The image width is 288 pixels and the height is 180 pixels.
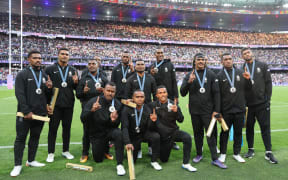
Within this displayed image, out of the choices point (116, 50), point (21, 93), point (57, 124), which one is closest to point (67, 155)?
point (57, 124)

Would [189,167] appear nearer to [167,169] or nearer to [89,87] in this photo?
[167,169]

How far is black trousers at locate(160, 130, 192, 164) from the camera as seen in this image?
166 inches

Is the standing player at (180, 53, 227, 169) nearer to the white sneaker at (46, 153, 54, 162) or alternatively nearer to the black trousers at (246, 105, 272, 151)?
the black trousers at (246, 105, 272, 151)

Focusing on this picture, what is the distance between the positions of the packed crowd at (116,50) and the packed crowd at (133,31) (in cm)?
174

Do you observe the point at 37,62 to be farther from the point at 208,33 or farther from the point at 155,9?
the point at 208,33

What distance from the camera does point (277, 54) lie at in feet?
183

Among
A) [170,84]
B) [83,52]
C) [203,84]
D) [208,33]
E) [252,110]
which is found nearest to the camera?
[203,84]

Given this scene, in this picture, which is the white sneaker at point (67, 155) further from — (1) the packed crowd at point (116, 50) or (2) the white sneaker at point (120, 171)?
(1) the packed crowd at point (116, 50)

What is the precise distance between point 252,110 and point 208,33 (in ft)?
173

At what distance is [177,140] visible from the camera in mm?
4441

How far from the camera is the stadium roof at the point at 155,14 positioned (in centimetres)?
4231

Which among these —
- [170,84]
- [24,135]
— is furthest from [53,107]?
[170,84]

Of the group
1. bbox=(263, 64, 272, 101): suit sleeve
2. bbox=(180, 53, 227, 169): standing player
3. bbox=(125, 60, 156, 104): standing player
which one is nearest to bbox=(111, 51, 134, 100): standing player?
bbox=(125, 60, 156, 104): standing player

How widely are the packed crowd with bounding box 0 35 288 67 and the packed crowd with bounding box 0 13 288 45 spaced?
5.72 ft
